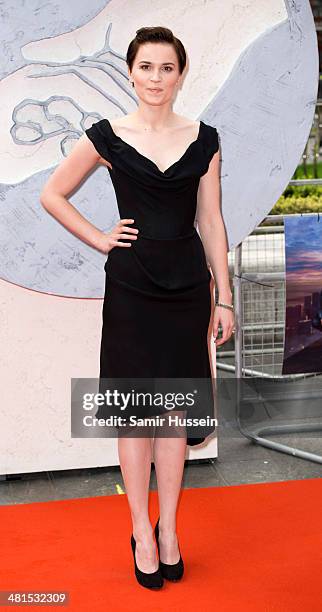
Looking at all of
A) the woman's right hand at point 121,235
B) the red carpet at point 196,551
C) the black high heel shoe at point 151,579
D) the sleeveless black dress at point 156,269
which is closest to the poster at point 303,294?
the red carpet at point 196,551

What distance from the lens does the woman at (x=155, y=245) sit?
2436 millimetres

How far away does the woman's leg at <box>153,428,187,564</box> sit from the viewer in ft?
8.59

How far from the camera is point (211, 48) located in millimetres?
A: 3264

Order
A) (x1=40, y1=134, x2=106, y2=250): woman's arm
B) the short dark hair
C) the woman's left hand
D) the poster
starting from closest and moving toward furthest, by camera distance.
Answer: the short dark hair → (x1=40, y1=134, x2=106, y2=250): woman's arm → the woman's left hand → the poster

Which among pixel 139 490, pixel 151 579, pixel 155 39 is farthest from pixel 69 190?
pixel 151 579

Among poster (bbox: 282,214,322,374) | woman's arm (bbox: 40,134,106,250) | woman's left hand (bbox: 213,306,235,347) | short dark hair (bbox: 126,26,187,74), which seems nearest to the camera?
short dark hair (bbox: 126,26,187,74)

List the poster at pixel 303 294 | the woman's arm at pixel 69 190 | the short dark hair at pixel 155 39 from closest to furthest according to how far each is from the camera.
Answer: the short dark hair at pixel 155 39 → the woman's arm at pixel 69 190 → the poster at pixel 303 294

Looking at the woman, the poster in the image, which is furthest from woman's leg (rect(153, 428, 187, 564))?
the poster

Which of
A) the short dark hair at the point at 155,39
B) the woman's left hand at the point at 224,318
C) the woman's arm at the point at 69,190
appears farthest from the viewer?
the woman's left hand at the point at 224,318

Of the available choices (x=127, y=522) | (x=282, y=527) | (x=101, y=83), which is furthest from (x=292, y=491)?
(x=101, y=83)

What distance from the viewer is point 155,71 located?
2.40m

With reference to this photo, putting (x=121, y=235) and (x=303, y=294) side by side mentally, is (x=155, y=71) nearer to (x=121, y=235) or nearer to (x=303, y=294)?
(x=121, y=235)

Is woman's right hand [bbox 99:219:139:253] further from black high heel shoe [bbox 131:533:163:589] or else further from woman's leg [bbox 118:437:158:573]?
black high heel shoe [bbox 131:533:163:589]

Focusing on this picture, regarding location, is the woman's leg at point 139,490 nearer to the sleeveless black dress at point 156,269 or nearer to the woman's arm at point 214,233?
the sleeveless black dress at point 156,269
